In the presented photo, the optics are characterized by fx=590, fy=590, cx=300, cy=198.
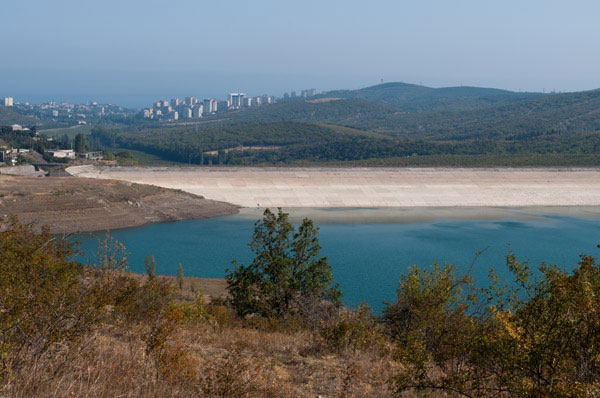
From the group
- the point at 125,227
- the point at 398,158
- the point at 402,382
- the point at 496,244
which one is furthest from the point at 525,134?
the point at 402,382

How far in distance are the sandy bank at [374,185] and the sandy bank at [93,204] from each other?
10.6 feet

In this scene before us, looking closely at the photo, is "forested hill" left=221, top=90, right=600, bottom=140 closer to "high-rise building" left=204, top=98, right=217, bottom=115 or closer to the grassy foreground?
"high-rise building" left=204, top=98, right=217, bottom=115

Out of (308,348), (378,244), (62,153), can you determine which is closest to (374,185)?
(378,244)

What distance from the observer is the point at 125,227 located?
87.7ft

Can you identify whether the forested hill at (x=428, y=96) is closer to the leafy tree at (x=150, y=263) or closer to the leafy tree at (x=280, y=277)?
the leafy tree at (x=150, y=263)

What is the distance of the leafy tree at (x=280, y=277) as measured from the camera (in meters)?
9.21

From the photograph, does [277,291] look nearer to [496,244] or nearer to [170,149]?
[496,244]

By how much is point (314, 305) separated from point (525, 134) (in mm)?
67849

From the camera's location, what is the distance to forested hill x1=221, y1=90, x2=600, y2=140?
251 ft

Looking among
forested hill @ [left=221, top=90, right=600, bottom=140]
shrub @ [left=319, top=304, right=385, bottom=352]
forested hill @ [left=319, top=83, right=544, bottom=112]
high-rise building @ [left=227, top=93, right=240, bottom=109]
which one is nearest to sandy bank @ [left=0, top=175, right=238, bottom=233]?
shrub @ [left=319, top=304, right=385, bottom=352]

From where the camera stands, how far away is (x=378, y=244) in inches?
936

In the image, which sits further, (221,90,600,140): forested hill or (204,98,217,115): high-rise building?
(204,98,217,115): high-rise building

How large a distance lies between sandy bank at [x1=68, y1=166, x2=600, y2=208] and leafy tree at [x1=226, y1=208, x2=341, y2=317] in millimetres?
23230

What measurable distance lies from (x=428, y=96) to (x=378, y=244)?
148m
